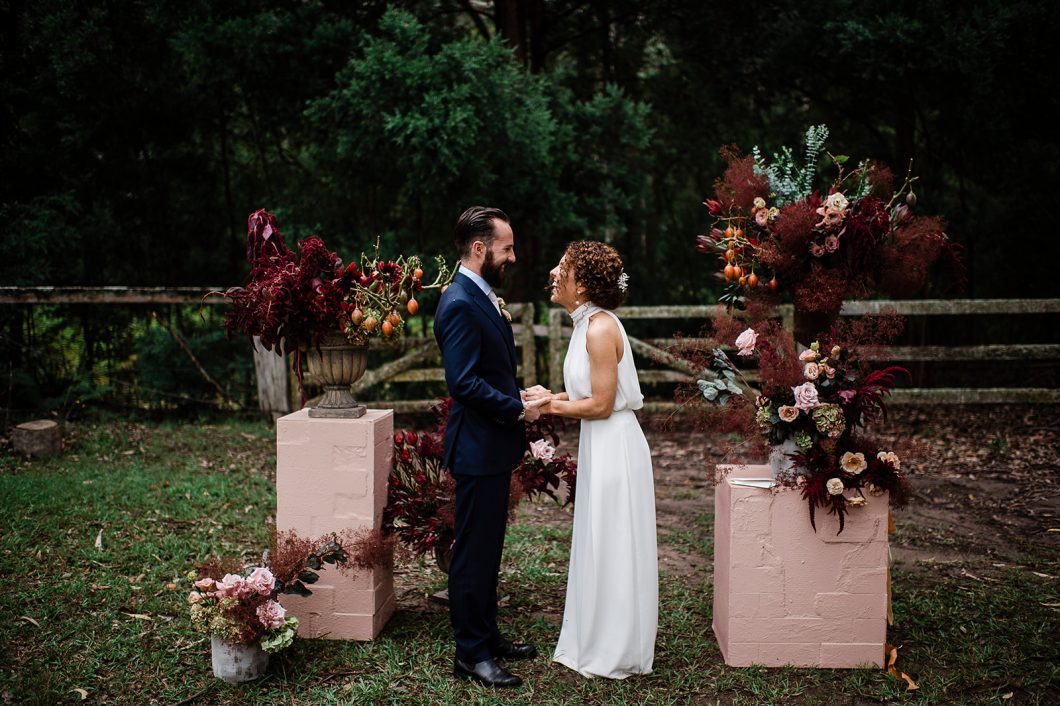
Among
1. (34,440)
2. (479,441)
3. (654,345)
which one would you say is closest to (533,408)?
(479,441)

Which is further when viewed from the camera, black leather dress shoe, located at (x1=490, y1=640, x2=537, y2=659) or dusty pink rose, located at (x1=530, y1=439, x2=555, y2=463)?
dusty pink rose, located at (x1=530, y1=439, x2=555, y2=463)

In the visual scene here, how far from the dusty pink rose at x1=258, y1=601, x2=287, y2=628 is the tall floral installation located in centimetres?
232

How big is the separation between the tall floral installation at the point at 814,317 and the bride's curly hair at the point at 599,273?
2.04 ft

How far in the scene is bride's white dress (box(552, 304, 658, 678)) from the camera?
407 centimetres

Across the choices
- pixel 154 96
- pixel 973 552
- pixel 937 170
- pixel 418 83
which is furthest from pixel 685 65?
pixel 973 552

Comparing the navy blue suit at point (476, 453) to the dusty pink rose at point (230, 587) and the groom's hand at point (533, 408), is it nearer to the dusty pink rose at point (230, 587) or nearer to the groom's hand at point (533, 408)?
the groom's hand at point (533, 408)

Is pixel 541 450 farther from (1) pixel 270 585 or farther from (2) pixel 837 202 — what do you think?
(2) pixel 837 202

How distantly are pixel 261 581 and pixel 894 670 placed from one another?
123 inches

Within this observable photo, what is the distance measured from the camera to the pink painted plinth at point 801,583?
4160 mm

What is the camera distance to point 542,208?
10219 millimetres

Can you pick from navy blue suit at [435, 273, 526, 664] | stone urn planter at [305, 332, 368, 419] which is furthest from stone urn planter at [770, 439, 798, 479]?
stone urn planter at [305, 332, 368, 419]

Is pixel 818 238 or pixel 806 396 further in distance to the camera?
pixel 818 238

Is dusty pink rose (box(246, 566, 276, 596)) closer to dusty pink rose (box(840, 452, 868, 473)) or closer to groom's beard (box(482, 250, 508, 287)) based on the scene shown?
groom's beard (box(482, 250, 508, 287))

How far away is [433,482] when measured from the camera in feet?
15.7
